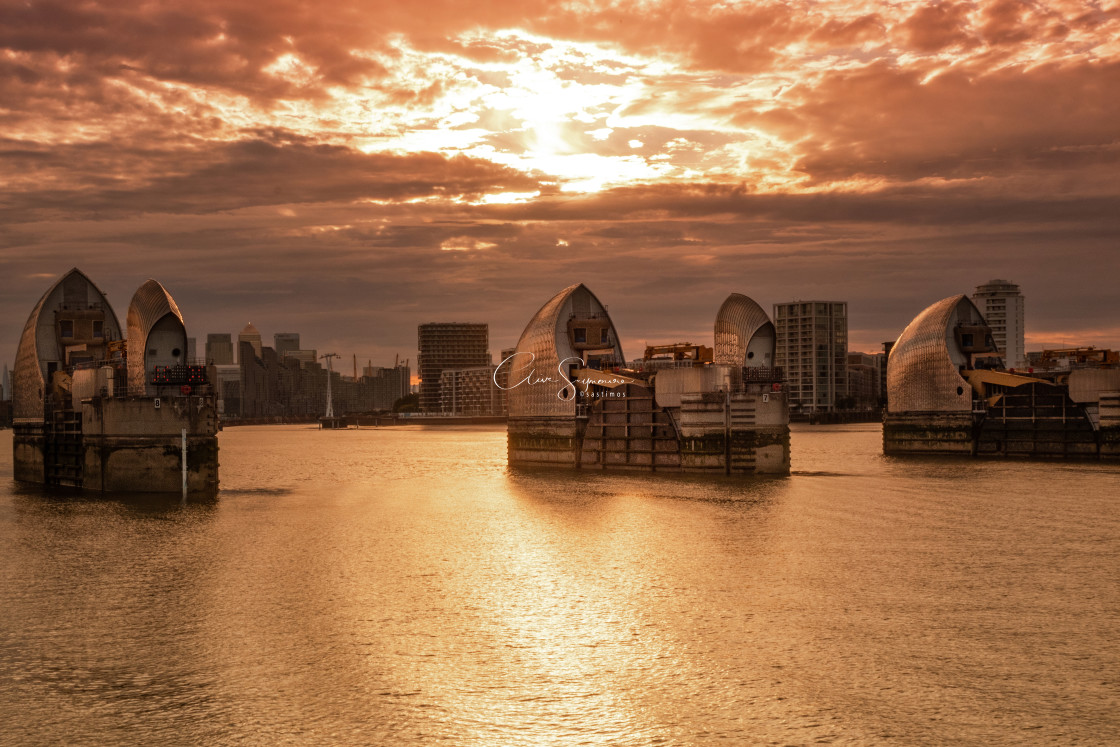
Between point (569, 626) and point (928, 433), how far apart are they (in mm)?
59351

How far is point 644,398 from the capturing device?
5872cm

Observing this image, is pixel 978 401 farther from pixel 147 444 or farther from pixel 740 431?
pixel 147 444

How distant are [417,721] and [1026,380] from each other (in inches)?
2467

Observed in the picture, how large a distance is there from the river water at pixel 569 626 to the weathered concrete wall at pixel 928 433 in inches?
1227

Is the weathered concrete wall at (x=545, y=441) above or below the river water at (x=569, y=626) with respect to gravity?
above

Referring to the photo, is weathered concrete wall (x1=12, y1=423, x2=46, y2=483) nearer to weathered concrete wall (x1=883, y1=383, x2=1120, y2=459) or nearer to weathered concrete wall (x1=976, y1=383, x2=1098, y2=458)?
weathered concrete wall (x1=883, y1=383, x2=1120, y2=459)

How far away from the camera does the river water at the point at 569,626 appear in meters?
14.9

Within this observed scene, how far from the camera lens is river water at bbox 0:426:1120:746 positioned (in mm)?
14891

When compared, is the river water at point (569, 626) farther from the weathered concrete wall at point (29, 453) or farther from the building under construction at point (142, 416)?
the weathered concrete wall at point (29, 453)

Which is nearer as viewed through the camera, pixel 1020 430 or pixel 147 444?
pixel 147 444

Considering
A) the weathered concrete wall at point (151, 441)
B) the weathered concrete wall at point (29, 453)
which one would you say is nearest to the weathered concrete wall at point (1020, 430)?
the weathered concrete wall at point (151, 441)

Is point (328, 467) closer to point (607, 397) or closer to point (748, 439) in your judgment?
point (607, 397)

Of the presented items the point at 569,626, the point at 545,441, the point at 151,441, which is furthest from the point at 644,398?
the point at 569,626

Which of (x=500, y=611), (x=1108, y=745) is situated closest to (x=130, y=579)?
(x=500, y=611)
